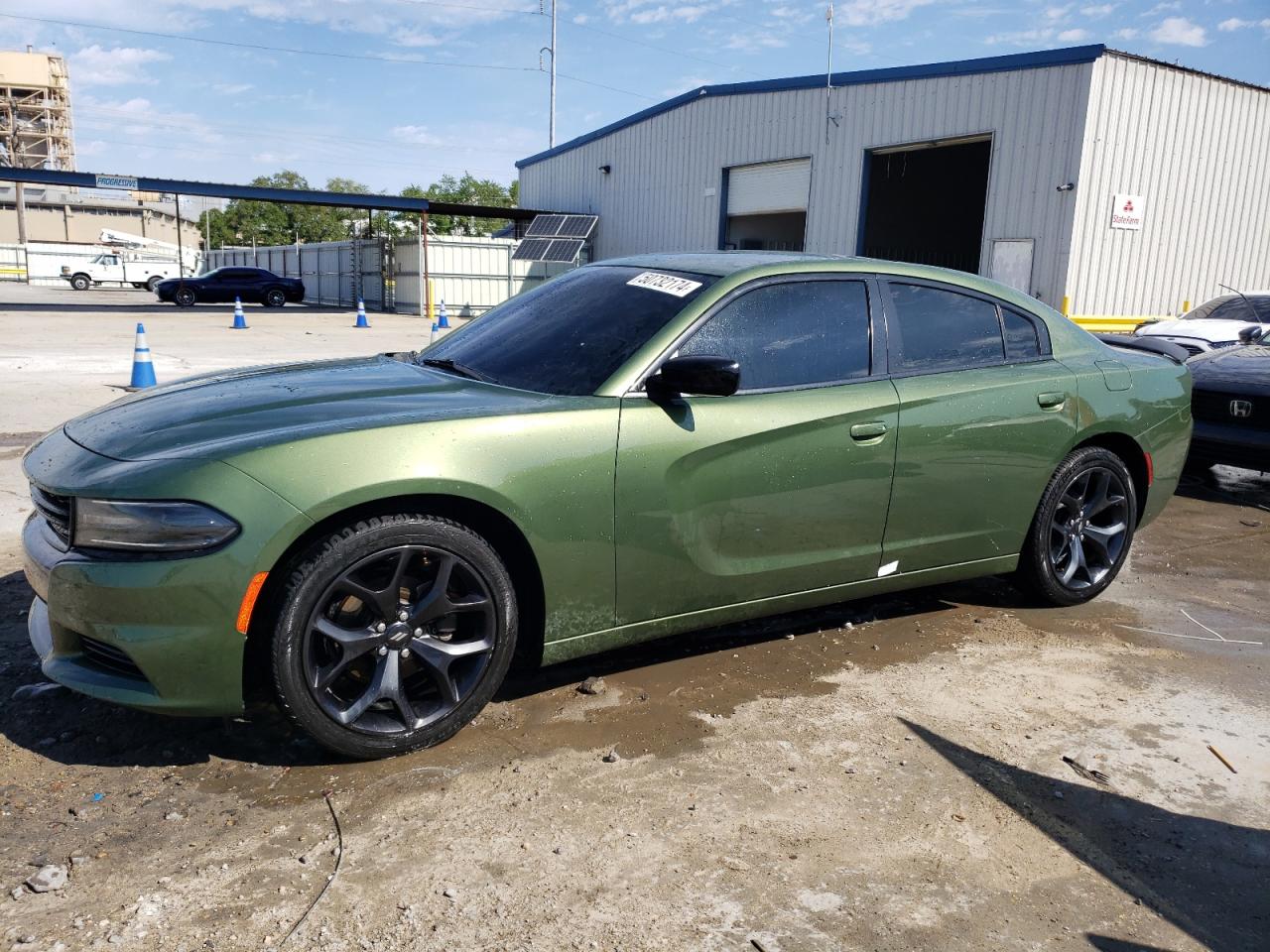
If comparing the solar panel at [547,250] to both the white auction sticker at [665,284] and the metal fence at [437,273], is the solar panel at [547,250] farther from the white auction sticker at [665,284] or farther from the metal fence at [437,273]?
the white auction sticker at [665,284]

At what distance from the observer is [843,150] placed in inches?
833

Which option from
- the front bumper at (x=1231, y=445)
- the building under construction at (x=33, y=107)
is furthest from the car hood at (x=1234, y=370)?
the building under construction at (x=33, y=107)

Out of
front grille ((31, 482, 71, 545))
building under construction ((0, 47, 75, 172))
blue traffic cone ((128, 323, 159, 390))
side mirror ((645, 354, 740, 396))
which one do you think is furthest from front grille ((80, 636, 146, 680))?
building under construction ((0, 47, 75, 172))

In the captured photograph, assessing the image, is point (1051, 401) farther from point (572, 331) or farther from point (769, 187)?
point (769, 187)

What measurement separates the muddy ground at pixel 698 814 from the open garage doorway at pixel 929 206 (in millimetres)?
20948

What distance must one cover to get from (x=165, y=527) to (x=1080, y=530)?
3.93 metres

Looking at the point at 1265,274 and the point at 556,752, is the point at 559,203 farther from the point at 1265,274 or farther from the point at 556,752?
the point at 556,752

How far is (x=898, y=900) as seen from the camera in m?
2.46

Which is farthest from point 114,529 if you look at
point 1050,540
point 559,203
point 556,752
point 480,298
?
point 559,203

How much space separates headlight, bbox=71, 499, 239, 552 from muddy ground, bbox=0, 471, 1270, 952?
2.45 feet

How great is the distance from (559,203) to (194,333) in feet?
59.6

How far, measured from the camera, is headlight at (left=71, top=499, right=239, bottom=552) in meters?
2.66

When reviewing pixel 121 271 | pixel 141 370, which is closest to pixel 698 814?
pixel 141 370

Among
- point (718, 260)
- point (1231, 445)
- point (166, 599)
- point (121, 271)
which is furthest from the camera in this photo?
point (121, 271)
